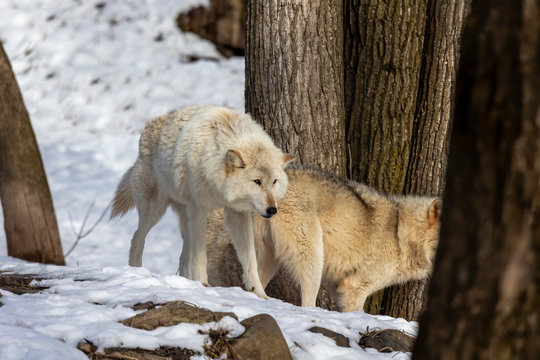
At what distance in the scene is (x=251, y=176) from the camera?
5.46m

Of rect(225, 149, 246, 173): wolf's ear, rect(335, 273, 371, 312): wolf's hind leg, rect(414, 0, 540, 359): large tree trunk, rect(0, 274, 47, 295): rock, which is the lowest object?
rect(335, 273, 371, 312): wolf's hind leg

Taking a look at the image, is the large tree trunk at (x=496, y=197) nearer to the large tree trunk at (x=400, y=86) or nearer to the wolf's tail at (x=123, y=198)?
the large tree trunk at (x=400, y=86)

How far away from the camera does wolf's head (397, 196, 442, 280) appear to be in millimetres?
A: 6703

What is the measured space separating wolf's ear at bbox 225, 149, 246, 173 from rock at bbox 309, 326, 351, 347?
1702 mm

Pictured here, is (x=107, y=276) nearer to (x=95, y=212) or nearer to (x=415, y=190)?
(x=415, y=190)

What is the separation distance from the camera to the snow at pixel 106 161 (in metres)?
3.79

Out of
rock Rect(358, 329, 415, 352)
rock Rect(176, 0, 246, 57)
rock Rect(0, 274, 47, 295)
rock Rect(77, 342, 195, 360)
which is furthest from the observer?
rock Rect(176, 0, 246, 57)

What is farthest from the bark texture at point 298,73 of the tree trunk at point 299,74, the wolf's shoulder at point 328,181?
the wolf's shoulder at point 328,181

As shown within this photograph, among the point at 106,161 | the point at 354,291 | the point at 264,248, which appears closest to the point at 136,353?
the point at 264,248

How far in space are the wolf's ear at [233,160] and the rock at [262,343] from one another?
1847mm

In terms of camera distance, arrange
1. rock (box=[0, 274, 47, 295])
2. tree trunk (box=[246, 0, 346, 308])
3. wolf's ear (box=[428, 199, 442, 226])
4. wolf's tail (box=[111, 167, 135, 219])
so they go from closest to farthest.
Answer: rock (box=[0, 274, 47, 295])
tree trunk (box=[246, 0, 346, 308])
wolf's ear (box=[428, 199, 442, 226])
wolf's tail (box=[111, 167, 135, 219])

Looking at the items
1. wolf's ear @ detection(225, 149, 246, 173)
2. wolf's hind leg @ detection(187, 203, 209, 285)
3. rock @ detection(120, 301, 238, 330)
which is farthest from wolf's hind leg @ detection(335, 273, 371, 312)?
rock @ detection(120, 301, 238, 330)

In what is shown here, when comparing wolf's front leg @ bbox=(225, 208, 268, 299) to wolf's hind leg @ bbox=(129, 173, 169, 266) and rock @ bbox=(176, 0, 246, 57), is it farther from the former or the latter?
rock @ bbox=(176, 0, 246, 57)

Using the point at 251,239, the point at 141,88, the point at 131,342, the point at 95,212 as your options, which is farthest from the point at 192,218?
the point at 141,88
